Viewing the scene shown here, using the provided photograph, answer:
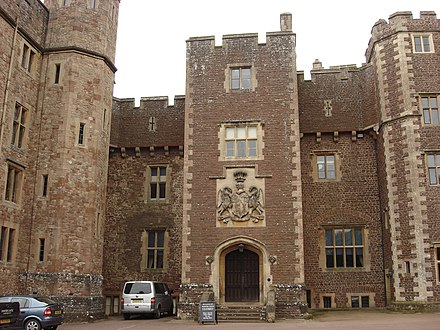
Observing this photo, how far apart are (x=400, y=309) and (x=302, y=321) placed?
14.6 ft

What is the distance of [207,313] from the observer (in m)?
19.2

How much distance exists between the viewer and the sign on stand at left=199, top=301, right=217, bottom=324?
19.2 m

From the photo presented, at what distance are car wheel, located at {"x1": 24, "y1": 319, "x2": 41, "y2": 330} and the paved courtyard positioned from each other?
2.10 meters

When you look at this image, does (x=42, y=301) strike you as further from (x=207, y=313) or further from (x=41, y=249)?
(x=207, y=313)

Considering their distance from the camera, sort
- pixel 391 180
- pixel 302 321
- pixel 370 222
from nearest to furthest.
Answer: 1. pixel 302 321
2. pixel 391 180
3. pixel 370 222

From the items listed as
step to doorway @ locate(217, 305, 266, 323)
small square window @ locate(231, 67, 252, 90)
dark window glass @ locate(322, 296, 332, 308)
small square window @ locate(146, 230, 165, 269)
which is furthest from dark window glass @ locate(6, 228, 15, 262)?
dark window glass @ locate(322, 296, 332, 308)

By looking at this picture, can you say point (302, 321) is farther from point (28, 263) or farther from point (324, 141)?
point (28, 263)

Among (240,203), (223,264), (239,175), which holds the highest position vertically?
(239,175)

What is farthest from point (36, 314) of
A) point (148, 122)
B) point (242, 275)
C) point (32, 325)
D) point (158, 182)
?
point (148, 122)

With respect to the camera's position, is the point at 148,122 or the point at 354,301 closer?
the point at 354,301

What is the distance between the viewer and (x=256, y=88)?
23.7m

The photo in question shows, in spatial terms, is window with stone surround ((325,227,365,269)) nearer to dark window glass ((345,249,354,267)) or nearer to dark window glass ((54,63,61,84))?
dark window glass ((345,249,354,267))

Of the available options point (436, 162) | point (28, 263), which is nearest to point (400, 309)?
point (436, 162)

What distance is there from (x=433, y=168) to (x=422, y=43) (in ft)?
19.2
